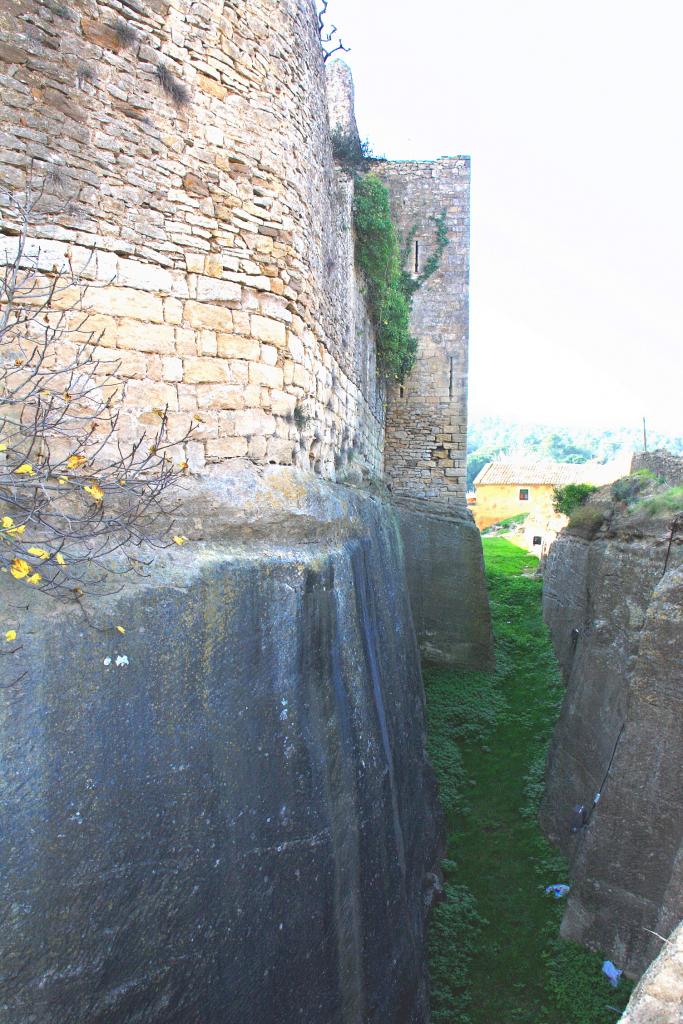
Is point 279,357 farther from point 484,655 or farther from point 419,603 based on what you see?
point 484,655

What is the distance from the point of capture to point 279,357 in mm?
4250

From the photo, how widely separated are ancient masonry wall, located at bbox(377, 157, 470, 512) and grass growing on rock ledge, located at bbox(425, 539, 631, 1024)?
3.74 metres

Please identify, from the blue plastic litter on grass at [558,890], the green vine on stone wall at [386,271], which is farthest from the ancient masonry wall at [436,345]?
the blue plastic litter on grass at [558,890]

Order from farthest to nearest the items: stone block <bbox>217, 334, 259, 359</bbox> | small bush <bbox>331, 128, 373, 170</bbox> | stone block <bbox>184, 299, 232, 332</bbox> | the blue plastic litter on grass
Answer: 1. small bush <bbox>331, 128, 373, 170</bbox>
2. the blue plastic litter on grass
3. stone block <bbox>217, 334, 259, 359</bbox>
4. stone block <bbox>184, 299, 232, 332</bbox>

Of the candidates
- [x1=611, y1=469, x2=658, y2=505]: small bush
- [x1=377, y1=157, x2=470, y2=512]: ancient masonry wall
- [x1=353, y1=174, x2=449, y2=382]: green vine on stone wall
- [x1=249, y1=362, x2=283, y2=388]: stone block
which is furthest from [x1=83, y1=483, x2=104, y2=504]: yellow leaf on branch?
[x1=377, y1=157, x2=470, y2=512]: ancient masonry wall

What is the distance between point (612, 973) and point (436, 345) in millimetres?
10064

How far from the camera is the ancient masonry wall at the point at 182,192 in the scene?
133 inches

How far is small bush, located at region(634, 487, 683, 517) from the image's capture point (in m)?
7.71

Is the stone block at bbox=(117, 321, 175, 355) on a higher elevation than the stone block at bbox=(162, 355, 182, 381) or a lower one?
higher

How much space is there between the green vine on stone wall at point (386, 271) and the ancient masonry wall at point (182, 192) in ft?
13.3

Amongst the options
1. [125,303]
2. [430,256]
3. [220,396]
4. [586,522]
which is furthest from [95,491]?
[430,256]

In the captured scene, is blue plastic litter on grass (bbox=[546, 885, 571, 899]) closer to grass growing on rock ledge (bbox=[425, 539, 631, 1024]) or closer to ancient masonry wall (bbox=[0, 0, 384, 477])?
grass growing on rock ledge (bbox=[425, 539, 631, 1024])

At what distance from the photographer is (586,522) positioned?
1023cm

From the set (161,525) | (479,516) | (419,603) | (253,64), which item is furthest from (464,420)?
(479,516)
